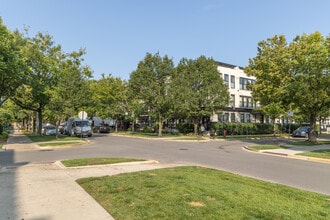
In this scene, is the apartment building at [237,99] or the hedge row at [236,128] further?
the apartment building at [237,99]

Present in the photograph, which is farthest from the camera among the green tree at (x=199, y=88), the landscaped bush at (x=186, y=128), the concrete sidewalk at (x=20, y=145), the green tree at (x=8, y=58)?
the landscaped bush at (x=186, y=128)

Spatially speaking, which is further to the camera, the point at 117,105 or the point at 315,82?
the point at 117,105

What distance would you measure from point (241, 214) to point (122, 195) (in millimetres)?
2660

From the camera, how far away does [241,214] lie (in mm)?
4902

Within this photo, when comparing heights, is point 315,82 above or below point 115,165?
above

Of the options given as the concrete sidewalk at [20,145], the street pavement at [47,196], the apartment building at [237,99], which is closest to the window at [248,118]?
the apartment building at [237,99]

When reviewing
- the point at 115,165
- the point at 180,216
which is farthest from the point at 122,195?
the point at 115,165

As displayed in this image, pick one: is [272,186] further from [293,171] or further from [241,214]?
[293,171]

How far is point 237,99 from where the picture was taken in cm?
4650

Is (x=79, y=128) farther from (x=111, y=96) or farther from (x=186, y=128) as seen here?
(x=186, y=128)

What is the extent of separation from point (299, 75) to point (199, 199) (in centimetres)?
1955

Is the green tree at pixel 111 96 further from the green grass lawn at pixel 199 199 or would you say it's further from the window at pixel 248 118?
the green grass lawn at pixel 199 199

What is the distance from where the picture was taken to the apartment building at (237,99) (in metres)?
44.7

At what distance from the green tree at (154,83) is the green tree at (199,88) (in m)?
1.22
